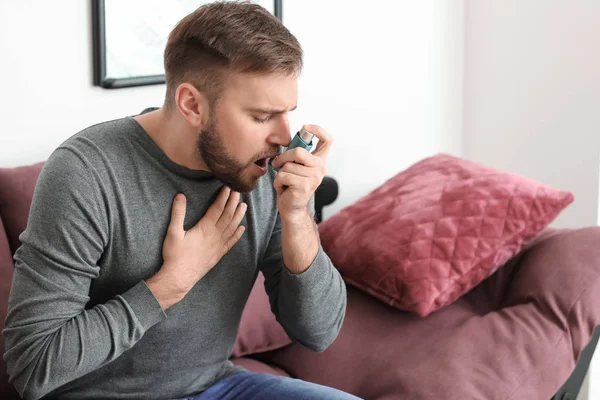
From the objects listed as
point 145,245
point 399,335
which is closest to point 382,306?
point 399,335

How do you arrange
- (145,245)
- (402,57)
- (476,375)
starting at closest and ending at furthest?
(145,245)
(476,375)
(402,57)

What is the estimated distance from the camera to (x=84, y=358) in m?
1.31

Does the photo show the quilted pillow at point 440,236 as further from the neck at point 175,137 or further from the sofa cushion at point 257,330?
the neck at point 175,137

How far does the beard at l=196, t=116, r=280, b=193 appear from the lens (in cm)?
140

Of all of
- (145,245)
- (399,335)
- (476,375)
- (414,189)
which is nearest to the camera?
(145,245)

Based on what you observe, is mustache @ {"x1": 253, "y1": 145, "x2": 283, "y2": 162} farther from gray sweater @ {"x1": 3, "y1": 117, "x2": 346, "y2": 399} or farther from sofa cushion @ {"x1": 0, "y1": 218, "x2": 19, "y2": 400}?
sofa cushion @ {"x1": 0, "y1": 218, "x2": 19, "y2": 400}

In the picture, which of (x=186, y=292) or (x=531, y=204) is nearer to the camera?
(x=186, y=292)

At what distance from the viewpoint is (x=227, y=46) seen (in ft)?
4.45

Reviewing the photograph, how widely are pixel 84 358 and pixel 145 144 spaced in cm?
37

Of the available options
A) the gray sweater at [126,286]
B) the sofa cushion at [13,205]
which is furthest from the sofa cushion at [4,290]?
the gray sweater at [126,286]

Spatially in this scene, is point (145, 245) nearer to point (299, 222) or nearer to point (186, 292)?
point (186, 292)

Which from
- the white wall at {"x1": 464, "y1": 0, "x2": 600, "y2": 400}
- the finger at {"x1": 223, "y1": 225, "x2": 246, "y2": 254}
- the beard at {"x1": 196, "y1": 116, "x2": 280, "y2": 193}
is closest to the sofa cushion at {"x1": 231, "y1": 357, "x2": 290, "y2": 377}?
the finger at {"x1": 223, "y1": 225, "x2": 246, "y2": 254}

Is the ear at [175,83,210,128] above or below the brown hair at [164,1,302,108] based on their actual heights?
below

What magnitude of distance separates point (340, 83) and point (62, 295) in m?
1.36
